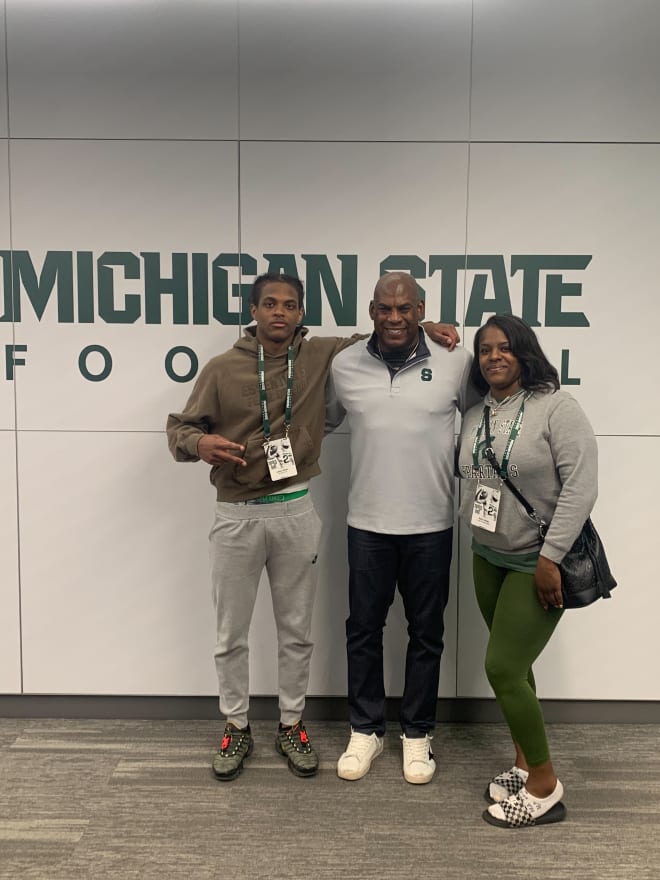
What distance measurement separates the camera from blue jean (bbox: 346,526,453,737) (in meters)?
2.73

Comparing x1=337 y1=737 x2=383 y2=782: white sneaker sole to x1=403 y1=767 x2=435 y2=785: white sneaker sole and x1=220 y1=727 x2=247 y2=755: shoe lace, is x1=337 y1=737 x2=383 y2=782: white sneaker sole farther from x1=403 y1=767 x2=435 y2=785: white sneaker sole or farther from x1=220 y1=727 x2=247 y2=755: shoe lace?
x1=220 y1=727 x2=247 y2=755: shoe lace

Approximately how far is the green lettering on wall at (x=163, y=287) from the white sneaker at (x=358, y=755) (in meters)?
1.95

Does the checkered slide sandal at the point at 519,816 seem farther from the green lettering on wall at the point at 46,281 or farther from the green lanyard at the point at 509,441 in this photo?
the green lettering on wall at the point at 46,281

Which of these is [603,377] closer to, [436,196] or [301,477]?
[436,196]

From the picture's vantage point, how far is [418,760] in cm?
277

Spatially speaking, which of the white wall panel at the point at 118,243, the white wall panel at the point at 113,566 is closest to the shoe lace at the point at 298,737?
the white wall panel at the point at 113,566

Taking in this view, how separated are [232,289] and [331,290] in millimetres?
445

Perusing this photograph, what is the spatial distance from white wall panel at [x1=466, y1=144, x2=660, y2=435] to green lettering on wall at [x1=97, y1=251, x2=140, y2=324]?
1.51 metres

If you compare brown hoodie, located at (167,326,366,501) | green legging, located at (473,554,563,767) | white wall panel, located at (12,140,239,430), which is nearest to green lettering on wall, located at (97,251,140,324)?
white wall panel, located at (12,140,239,430)

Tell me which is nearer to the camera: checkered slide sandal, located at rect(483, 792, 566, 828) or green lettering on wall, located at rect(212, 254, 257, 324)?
checkered slide sandal, located at rect(483, 792, 566, 828)

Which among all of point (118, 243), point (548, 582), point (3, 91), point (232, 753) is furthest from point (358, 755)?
point (3, 91)

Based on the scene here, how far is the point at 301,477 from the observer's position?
2760 millimetres

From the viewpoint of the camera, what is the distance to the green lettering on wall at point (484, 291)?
310cm

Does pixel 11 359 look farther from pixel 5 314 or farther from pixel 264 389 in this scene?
pixel 264 389
